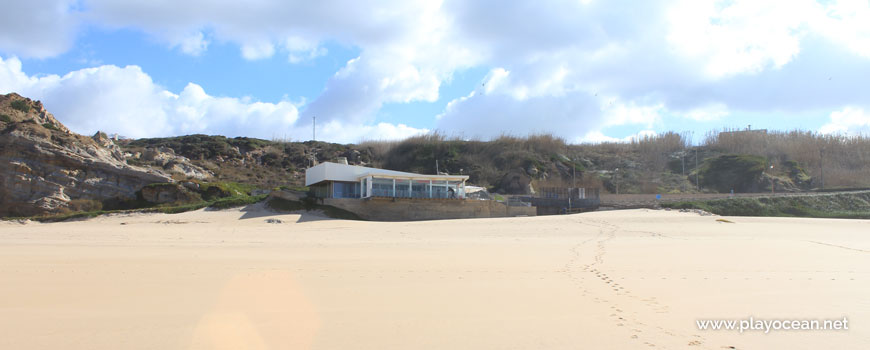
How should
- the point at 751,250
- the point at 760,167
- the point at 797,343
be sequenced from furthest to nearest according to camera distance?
the point at 760,167 < the point at 751,250 < the point at 797,343

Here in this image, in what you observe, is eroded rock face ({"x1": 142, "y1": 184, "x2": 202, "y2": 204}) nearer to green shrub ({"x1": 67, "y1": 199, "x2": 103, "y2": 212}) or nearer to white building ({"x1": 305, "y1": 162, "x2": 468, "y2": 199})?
green shrub ({"x1": 67, "y1": 199, "x2": 103, "y2": 212})

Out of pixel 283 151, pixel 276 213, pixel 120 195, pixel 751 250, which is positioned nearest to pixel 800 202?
pixel 751 250

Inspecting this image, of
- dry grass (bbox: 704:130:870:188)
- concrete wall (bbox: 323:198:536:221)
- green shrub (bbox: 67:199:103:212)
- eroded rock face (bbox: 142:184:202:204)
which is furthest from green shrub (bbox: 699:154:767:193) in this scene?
green shrub (bbox: 67:199:103:212)

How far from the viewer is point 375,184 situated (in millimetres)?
32750

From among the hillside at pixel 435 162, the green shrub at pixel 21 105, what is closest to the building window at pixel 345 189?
the hillside at pixel 435 162

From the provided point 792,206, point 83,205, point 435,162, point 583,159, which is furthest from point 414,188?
point 583,159

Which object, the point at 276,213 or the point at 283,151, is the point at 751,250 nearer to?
the point at 276,213

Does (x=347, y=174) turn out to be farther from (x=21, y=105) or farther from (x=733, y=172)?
(x=733, y=172)

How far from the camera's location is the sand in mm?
4927

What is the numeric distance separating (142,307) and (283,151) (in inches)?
2546

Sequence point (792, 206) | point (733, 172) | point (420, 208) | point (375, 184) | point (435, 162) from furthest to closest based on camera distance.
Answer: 1. point (435, 162)
2. point (733, 172)
3. point (792, 206)
4. point (420, 208)
5. point (375, 184)

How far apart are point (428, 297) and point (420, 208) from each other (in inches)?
1024

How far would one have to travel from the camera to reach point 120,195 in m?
30.8

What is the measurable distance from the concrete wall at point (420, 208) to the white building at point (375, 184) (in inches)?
32.0
